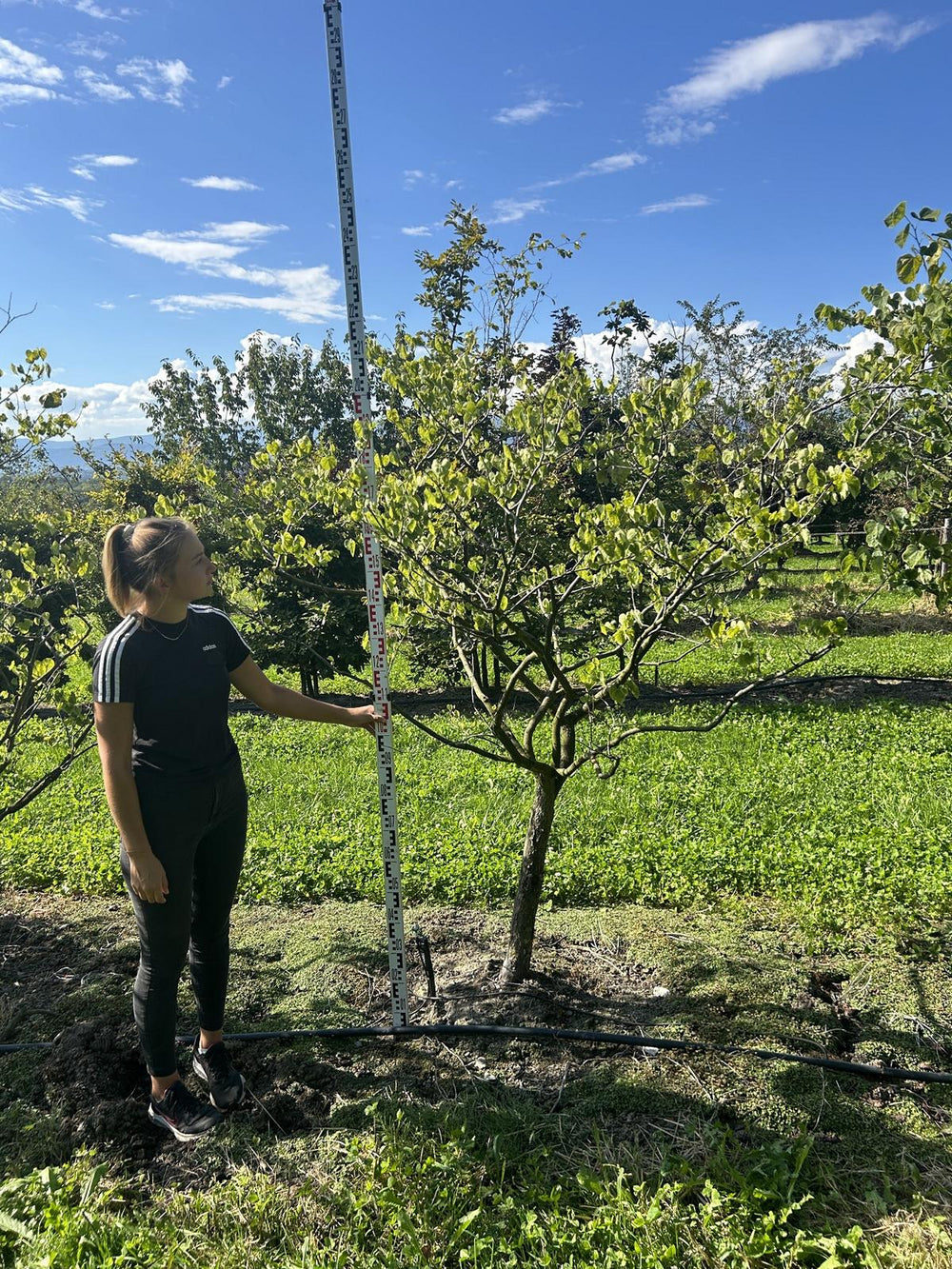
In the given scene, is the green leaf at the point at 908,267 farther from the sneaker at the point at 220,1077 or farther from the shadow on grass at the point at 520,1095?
the sneaker at the point at 220,1077

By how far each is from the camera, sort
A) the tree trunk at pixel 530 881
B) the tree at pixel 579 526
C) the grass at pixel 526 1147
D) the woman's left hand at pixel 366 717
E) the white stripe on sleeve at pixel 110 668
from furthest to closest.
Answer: the tree trunk at pixel 530 881 < the woman's left hand at pixel 366 717 < the tree at pixel 579 526 < the white stripe on sleeve at pixel 110 668 < the grass at pixel 526 1147

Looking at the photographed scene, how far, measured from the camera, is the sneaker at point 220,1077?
2654 millimetres

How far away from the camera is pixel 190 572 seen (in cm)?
235

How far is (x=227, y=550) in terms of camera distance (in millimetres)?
10922

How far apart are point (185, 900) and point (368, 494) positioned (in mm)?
1553

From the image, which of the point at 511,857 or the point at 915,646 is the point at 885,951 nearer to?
the point at 511,857

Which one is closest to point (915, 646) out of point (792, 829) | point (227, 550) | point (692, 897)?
point (792, 829)

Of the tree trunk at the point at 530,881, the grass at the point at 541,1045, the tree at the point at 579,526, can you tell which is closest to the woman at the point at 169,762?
the grass at the point at 541,1045

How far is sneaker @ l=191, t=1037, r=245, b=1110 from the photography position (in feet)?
8.71

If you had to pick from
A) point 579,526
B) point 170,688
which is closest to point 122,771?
point 170,688

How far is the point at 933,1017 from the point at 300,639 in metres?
7.95

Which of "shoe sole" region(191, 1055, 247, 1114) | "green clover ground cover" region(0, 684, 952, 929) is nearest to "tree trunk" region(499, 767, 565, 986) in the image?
"green clover ground cover" region(0, 684, 952, 929)

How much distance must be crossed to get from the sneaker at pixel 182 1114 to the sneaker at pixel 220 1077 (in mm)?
90

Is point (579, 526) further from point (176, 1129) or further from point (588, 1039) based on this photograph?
point (176, 1129)
